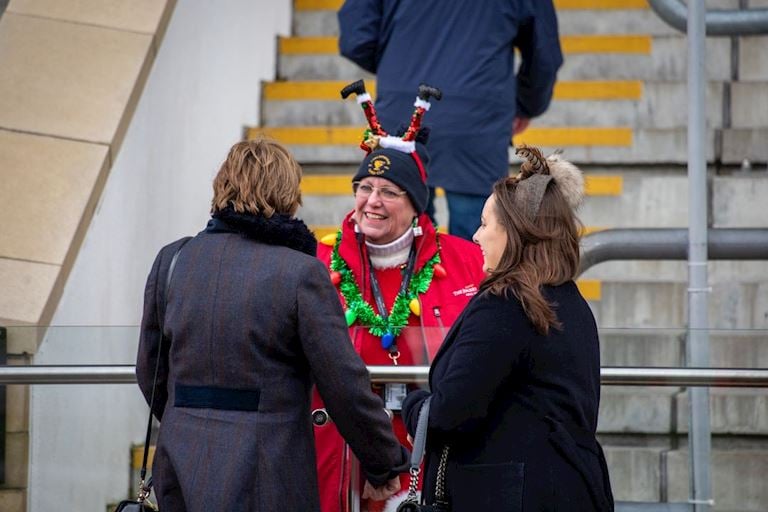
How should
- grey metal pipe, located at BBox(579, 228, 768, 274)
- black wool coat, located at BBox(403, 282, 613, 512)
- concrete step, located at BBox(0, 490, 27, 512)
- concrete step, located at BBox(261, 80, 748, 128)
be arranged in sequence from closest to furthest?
black wool coat, located at BBox(403, 282, 613, 512)
concrete step, located at BBox(0, 490, 27, 512)
grey metal pipe, located at BBox(579, 228, 768, 274)
concrete step, located at BBox(261, 80, 748, 128)

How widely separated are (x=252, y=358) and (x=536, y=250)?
0.77 meters

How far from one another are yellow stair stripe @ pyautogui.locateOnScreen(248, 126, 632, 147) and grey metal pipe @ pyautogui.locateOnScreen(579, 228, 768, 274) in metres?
2.00

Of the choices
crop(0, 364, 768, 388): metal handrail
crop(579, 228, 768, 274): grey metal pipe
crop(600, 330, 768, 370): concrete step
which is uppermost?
crop(579, 228, 768, 274): grey metal pipe

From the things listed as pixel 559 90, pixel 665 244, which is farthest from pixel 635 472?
pixel 559 90

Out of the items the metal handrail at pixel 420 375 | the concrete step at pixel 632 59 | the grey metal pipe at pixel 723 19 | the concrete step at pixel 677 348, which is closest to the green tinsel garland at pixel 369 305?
the metal handrail at pixel 420 375

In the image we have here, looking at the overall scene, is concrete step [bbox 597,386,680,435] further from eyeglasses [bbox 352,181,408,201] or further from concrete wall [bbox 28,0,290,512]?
concrete wall [bbox 28,0,290,512]

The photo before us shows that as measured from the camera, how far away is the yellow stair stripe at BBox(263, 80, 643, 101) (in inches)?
332

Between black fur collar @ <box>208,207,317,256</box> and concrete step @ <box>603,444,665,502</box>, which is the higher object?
black fur collar @ <box>208,207,317,256</box>

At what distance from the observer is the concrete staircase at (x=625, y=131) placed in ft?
23.6

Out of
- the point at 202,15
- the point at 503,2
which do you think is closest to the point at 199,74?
the point at 202,15

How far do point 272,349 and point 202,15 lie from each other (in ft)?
13.7

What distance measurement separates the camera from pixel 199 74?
7.86m

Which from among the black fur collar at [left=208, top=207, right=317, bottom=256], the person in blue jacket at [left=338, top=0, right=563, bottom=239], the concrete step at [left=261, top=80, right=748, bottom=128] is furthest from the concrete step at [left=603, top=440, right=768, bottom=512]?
the concrete step at [left=261, top=80, right=748, bottom=128]

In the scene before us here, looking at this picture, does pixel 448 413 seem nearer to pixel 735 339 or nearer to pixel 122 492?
pixel 735 339
